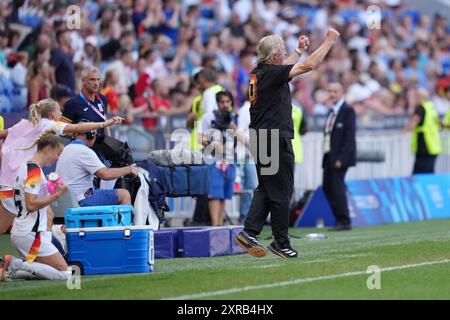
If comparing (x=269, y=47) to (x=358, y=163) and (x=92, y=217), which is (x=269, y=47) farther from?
(x=358, y=163)

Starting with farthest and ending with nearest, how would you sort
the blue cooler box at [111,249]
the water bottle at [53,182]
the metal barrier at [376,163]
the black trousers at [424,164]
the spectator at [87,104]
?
the black trousers at [424,164] < the metal barrier at [376,163] < the spectator at [87,104] < the blue cooler box at [111,249] < the water bottle at [53,182]

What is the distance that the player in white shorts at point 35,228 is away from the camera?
1052 centimetres

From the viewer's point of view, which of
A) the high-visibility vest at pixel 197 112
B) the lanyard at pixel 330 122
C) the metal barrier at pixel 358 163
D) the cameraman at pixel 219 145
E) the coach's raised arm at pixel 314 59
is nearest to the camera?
the coach's raised arm at pixel 314 59

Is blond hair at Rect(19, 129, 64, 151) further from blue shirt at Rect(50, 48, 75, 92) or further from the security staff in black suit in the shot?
blue shirt at Rect(50, 48, 75, 92)

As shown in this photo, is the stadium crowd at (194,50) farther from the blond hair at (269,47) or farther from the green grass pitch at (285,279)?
the green grass pitch at (285,279)

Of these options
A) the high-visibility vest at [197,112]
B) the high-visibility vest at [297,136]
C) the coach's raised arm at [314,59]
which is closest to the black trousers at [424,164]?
the high-visibility vest at [297,136]

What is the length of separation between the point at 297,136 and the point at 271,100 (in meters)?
6.93

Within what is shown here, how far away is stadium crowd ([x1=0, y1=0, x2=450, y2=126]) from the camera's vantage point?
19.0m

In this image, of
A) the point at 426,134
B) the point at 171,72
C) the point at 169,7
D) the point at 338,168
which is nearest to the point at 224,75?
the point at 171,72

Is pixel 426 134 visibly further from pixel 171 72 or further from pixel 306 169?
pixel 171 72

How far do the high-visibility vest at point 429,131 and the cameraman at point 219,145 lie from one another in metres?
6.51

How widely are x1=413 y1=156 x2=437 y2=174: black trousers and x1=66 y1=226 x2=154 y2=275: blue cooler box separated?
12.1 m

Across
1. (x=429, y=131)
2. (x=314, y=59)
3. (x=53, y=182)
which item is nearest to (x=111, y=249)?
(x=53, y=182)

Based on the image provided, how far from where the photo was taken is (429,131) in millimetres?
22156
